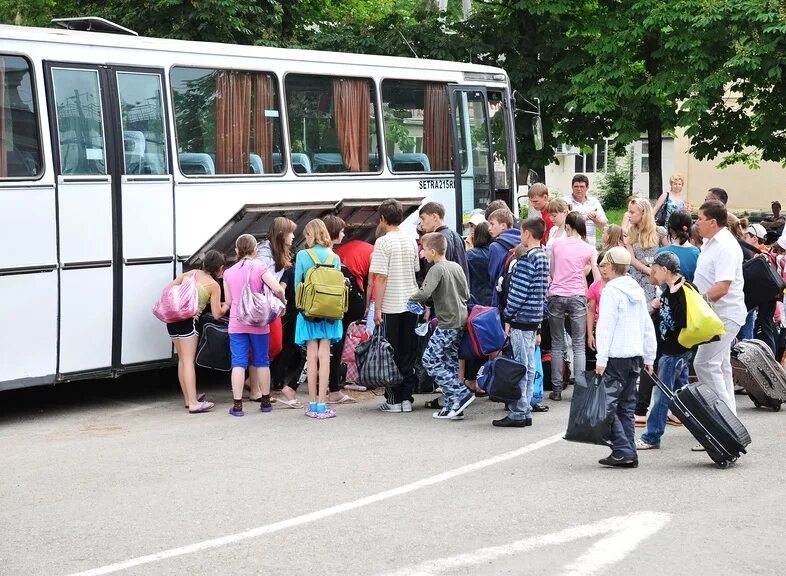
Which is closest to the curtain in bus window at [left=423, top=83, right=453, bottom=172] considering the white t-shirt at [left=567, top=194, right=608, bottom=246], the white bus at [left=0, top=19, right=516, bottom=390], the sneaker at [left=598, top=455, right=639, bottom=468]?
the white bus at [left=0, top=19, right=516, bottom=390]

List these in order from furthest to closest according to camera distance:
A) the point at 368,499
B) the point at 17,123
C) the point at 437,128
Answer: the point at 437,128, the point at 17,123, the point at 368,499

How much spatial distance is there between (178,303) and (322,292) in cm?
134

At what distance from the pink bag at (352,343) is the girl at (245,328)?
1217mm

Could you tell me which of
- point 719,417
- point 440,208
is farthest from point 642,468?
point 440,208

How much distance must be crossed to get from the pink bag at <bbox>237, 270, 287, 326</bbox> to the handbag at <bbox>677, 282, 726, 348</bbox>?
148 inches

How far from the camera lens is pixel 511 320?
35.2ft

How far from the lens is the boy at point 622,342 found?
8992mm

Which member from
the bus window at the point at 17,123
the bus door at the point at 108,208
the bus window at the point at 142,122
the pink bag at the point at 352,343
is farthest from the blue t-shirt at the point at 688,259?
the bus window at the point at 17,123

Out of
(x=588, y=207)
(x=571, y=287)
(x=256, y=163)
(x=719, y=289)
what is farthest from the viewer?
(x=588, y=207)

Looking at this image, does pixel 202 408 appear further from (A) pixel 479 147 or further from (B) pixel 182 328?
(A) pixel 479 147

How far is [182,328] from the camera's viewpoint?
11547mm

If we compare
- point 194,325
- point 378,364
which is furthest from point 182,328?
point 378,364

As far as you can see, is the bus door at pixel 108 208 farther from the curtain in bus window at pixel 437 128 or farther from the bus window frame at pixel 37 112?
the curtain in bus window at pixel 437 128

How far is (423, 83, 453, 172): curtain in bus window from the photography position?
15711 millimetres
